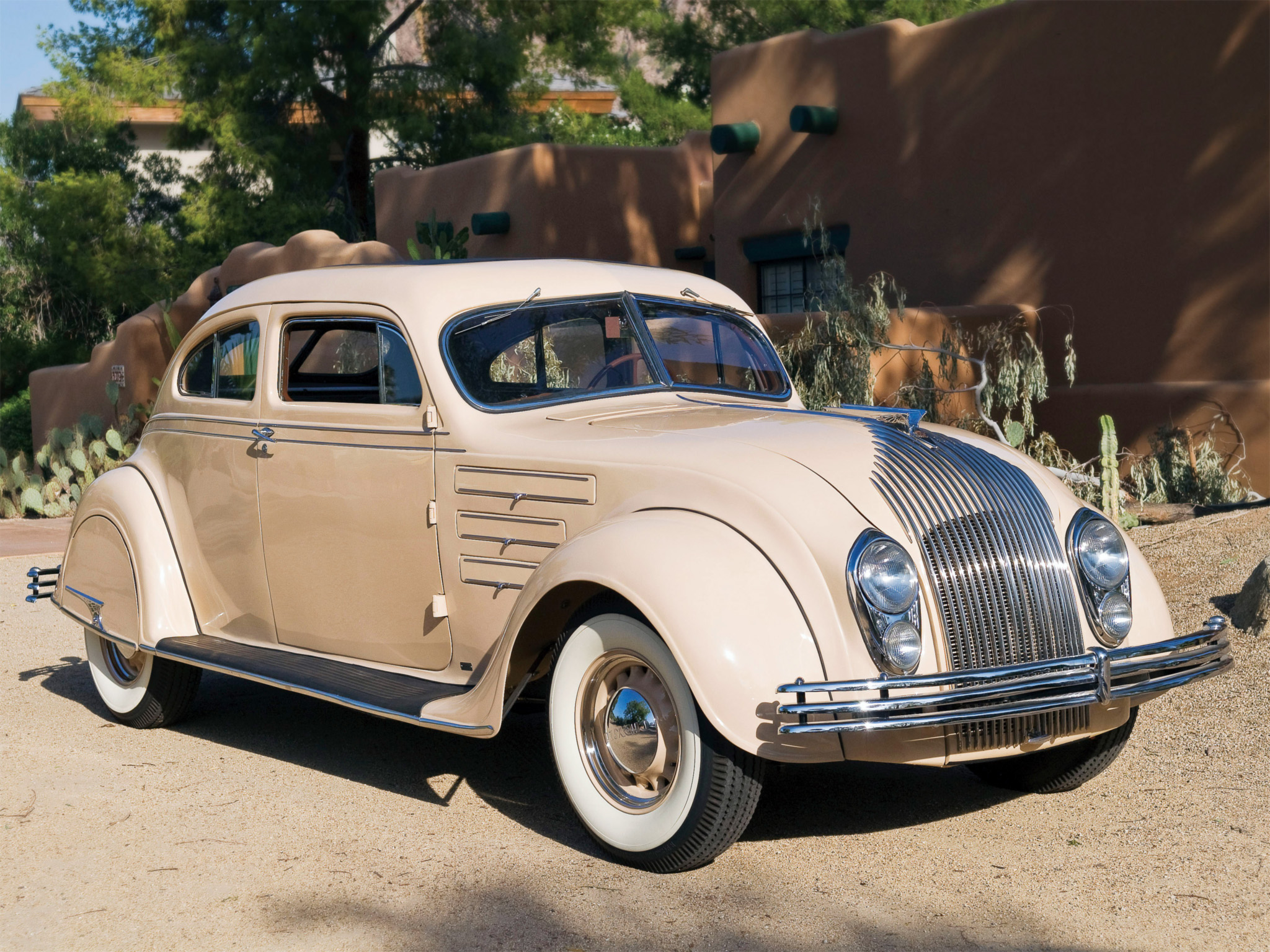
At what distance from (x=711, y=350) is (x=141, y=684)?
9.30ft

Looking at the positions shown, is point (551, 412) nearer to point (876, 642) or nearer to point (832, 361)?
point (876, 642)

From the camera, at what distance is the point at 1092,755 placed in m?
4.35

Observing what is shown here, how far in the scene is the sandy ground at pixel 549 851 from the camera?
3.45 m

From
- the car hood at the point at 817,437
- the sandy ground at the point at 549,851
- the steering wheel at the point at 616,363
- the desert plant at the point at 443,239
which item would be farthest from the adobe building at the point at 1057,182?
the steering wheel at the point at 616,363

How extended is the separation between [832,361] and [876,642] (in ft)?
23.0

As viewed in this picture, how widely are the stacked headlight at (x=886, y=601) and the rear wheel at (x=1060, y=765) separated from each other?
103 cm

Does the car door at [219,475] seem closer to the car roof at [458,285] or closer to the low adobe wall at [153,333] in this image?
the car roof at [458,285]

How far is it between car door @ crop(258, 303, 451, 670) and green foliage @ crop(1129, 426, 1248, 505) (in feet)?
20.6

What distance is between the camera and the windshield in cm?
472

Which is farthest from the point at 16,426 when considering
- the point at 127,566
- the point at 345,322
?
the point at 345,322

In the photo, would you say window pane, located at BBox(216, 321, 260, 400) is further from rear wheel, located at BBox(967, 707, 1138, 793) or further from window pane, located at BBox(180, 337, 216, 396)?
rear wheel, located at BBox(967, 707, 1138, 793)

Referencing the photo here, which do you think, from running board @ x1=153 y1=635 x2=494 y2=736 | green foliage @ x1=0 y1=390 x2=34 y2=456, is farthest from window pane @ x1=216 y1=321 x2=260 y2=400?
green foliage @ x1=0 y1=390 x2=34 y2=456

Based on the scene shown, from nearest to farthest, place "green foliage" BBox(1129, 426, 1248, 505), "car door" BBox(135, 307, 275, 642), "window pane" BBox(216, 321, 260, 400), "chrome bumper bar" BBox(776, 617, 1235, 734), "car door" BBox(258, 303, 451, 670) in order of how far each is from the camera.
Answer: "chrome bumper bar" BBox(776, 617, 1235, 734), "car door" BBox(258, 303, 451, 670), "car door" BBox(135, 307, 275, 642), "window pane" BBox(216, 321, 260, 400), "green foliage" BBox(1129, 426, 1248, 505)

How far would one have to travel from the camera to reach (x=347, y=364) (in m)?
5.20
